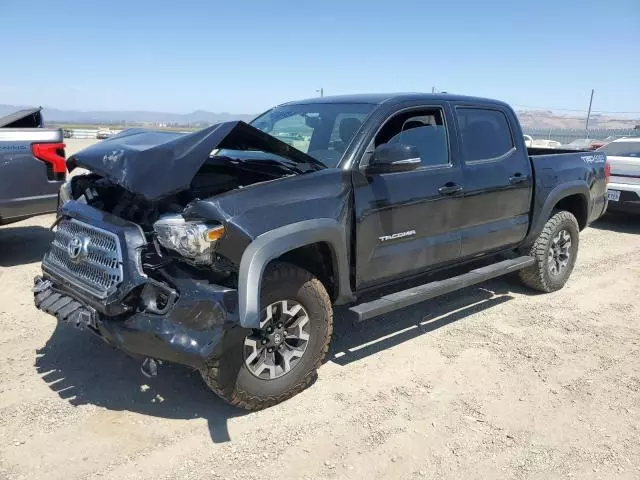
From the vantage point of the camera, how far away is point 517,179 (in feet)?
16.5

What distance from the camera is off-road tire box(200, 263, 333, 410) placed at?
10.2ft

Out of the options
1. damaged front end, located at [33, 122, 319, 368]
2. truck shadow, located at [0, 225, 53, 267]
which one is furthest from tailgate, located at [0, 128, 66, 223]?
damaged front end, located at [33, 122, 319, 368]

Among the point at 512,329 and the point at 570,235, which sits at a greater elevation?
the point at 570,235

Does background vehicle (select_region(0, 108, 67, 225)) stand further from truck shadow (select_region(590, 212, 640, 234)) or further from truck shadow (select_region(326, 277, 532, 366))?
truck shadow (select_region(590, 212, 640, 234))

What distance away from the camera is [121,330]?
296cm

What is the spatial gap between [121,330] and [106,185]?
1198 millimetres

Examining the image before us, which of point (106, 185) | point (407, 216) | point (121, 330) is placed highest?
point (106, 185)

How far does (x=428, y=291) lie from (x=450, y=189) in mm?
853

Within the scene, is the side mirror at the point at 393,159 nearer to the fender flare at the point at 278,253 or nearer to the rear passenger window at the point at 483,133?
the fender flare at the point at 278,253

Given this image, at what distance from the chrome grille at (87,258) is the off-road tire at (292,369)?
2.57 ft

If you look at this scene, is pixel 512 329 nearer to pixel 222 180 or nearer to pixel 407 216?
pixel 407 216

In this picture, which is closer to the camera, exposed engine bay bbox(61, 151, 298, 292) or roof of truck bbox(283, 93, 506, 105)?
exposed engine bay bbox(61, 151, 298, 292)

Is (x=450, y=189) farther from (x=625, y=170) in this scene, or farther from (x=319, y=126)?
(x=625, y=170)

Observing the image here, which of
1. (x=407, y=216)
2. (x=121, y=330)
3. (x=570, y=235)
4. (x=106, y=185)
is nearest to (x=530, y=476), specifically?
(x=407, y=216)
